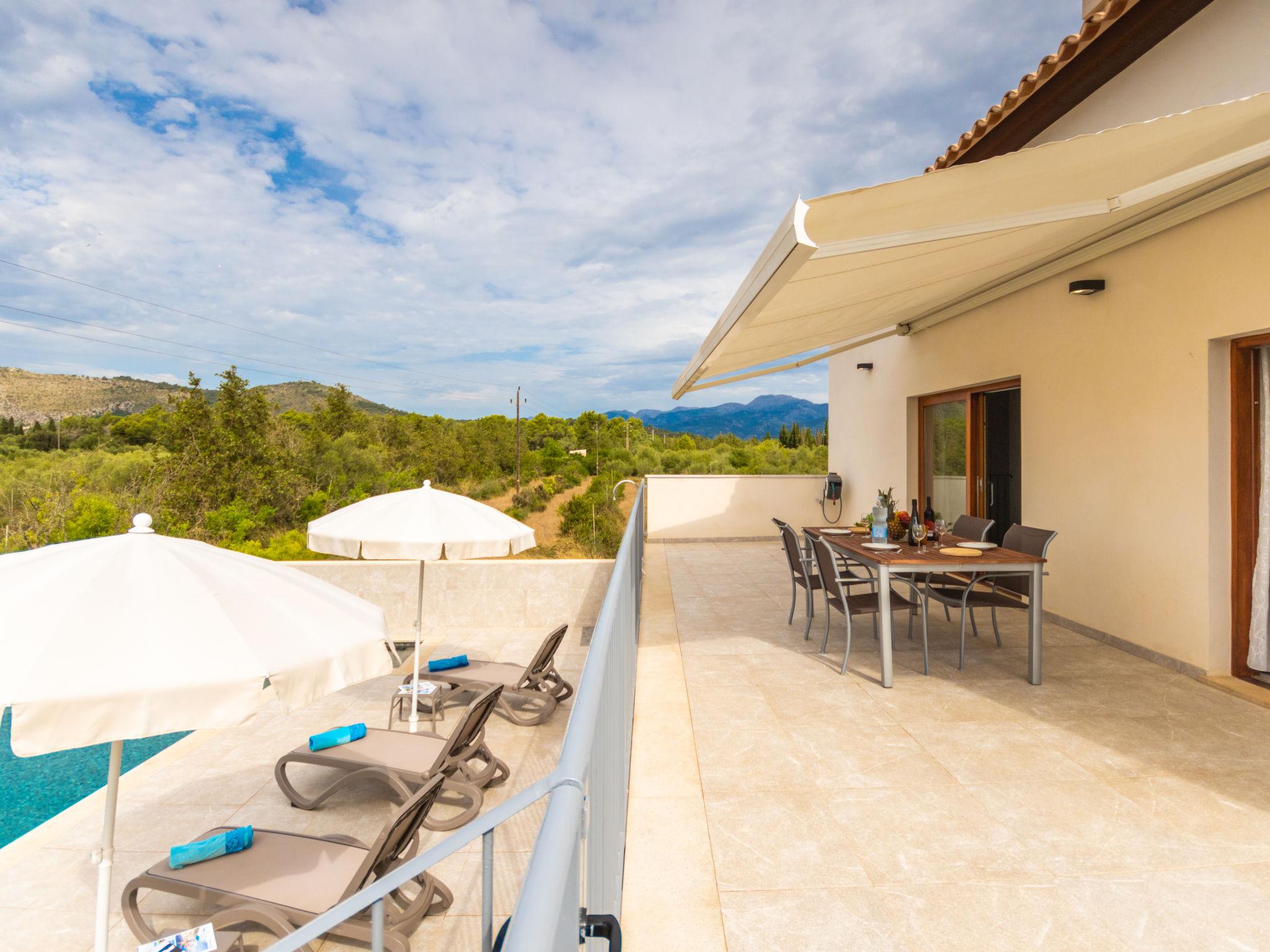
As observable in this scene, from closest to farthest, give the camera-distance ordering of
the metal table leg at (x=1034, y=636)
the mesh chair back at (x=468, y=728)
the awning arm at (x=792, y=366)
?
the mesh chair back at (x=468, y=728) < the metal table leg at (x=1034, y=636) < the awning arm at (x=792, y=366)

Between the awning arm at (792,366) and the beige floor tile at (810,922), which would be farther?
the awning arm at (792,366)

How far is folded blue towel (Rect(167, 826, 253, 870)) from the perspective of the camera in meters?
3.24

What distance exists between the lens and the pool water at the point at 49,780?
5.88 m

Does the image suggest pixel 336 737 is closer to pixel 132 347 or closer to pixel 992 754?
pixel 992 754

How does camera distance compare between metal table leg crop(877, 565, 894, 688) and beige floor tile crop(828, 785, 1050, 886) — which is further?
metal table leg crop(877, 565, 894, 688)

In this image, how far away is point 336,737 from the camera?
15.7 ft

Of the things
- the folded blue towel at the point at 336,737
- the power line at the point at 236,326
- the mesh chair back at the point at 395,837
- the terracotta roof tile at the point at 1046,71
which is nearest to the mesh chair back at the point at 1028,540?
the terracotta roof tile at the point at 1046,71

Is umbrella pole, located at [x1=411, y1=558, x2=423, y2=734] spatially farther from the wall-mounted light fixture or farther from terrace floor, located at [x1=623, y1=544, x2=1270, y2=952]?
the wall-mounted light fixture

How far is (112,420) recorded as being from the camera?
39.6 m

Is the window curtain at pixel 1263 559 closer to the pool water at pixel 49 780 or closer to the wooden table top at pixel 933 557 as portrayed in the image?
the wooden table top at pixel 933 557

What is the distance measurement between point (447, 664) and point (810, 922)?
5.06 m

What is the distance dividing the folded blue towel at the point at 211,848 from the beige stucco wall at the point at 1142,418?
20.8 ft

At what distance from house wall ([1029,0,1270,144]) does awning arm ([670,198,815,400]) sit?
2.94 metres

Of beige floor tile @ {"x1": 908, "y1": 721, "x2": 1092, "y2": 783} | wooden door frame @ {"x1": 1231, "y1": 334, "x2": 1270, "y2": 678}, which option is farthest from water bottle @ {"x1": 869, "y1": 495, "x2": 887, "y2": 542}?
wooden door frame @ {"x1": 1231, "y1": 334, "x2": 1270, "y2": 678}
